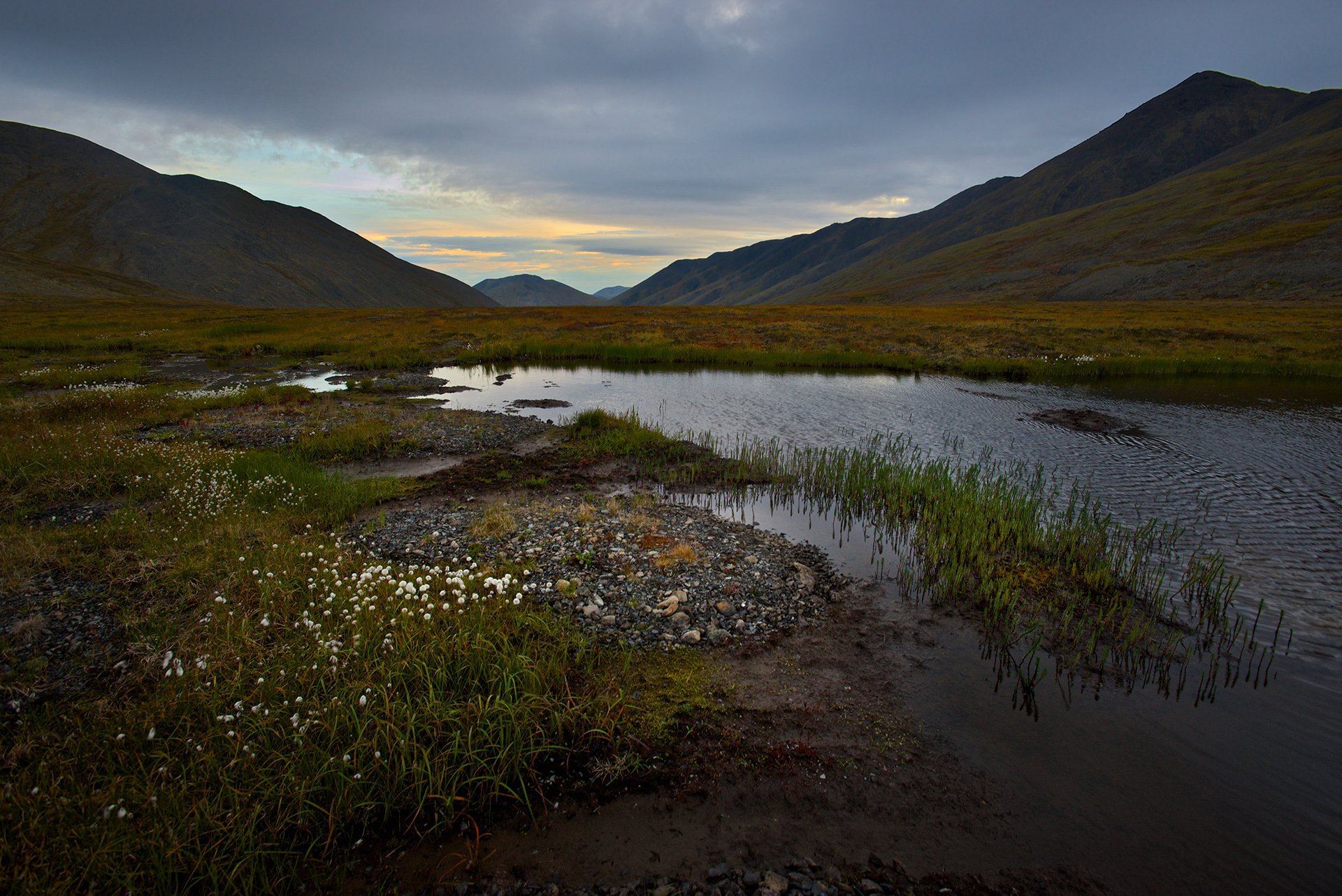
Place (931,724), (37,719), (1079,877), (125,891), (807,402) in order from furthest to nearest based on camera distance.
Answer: (807,402) → (931,724) → (37,719) → (1079,877) → (125,891)

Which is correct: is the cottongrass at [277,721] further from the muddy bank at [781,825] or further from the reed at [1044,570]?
the reed at [1044,570]

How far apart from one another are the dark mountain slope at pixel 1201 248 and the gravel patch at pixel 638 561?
401 ft

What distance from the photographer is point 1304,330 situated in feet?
177

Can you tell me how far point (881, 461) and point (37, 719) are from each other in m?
19.8

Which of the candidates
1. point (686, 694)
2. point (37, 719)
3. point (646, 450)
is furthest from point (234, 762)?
point (646, 450)

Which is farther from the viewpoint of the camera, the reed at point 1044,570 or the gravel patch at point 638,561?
the gravel patch at point 638,561

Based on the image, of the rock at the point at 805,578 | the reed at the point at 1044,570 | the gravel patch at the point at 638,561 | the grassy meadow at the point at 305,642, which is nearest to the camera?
the grassy meadow at the point at 305,642

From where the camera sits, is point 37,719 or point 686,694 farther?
point 686,694

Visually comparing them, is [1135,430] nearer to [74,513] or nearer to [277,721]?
[277,721]

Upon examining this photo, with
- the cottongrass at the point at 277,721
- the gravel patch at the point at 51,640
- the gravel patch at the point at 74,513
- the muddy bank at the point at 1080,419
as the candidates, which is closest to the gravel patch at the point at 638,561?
the cottongrass at the point at 277,721

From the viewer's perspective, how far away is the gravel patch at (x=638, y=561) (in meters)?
10.7

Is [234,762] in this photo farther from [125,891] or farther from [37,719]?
[37,719]

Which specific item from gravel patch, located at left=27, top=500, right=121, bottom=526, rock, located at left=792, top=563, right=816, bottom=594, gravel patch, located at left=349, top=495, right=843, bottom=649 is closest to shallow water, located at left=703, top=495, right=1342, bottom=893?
rock, located at left=792, top=563, right=816, bottom=594

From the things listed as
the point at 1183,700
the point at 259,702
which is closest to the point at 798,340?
the point at 1183,700
